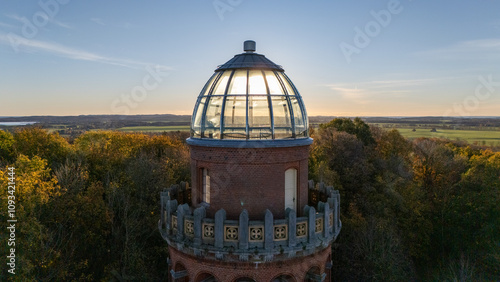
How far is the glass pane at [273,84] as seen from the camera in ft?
44.3

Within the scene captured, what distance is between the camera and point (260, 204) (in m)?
12.9

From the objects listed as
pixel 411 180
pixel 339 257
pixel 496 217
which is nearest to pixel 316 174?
pixel 339 257

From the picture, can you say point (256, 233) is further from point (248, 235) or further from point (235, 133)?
point (235, 133)

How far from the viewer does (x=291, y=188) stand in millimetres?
13812

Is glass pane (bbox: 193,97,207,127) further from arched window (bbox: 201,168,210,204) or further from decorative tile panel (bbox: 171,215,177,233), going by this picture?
decorative tile panel (bbox: 171,215,177,233)

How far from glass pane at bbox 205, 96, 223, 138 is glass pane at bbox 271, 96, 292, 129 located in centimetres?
219

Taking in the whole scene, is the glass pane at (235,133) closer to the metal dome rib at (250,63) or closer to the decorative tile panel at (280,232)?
the metal dome rib at (250,63)

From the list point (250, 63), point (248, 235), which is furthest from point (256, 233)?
point (250, 63)

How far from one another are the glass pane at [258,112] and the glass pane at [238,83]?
1.69 feet

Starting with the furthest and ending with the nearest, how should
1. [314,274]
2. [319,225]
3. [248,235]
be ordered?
1. [314,274]
2. [319,225]
3. [248,235]

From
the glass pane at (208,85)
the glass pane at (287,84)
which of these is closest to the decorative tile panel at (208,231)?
the glass pane at (208,85)

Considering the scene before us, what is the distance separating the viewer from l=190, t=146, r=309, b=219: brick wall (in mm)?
12742

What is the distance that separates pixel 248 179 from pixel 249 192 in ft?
1.67

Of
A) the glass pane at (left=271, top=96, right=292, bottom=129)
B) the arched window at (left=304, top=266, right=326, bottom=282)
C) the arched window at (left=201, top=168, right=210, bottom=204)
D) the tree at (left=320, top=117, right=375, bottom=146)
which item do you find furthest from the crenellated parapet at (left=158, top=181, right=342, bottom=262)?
the tree at (left=320, top=117, right=375, bottom=146)
